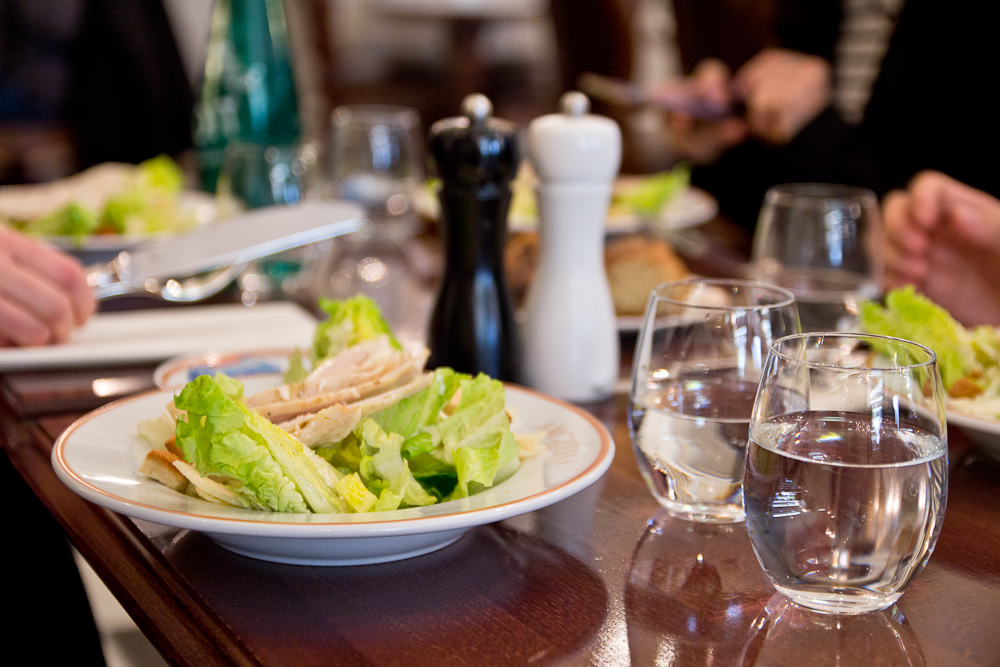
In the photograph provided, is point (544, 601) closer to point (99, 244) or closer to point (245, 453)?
point (245, 453)

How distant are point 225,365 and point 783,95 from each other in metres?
1.73

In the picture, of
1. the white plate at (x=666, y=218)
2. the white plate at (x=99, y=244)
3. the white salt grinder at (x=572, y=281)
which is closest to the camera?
the white salt grinder at (x=572, y=281)

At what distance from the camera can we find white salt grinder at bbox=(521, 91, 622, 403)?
33.4 inches

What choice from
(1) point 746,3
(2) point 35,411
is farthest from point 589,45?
(2) point 35,411

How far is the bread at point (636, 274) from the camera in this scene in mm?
1116

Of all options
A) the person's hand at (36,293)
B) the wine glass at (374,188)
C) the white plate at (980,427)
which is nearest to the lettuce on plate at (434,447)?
the white plate at (980,427)

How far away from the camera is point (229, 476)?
0.53 m

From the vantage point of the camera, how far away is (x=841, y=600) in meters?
0.50

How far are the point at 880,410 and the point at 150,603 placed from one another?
400 millimetres

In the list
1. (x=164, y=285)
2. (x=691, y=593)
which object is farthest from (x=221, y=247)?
(x=691, y=593)

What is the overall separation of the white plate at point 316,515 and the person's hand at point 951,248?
2.50ft

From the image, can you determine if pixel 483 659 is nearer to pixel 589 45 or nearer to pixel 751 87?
pixel 751 87

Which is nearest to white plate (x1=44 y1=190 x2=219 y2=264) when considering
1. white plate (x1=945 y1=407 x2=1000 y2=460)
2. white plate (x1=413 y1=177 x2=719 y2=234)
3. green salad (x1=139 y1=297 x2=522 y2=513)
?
white plate (x1=413 y1=177 x2=719 y2=234)

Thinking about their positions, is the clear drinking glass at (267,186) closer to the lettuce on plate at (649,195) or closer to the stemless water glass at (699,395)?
the lettuce on plate at (649,195)
